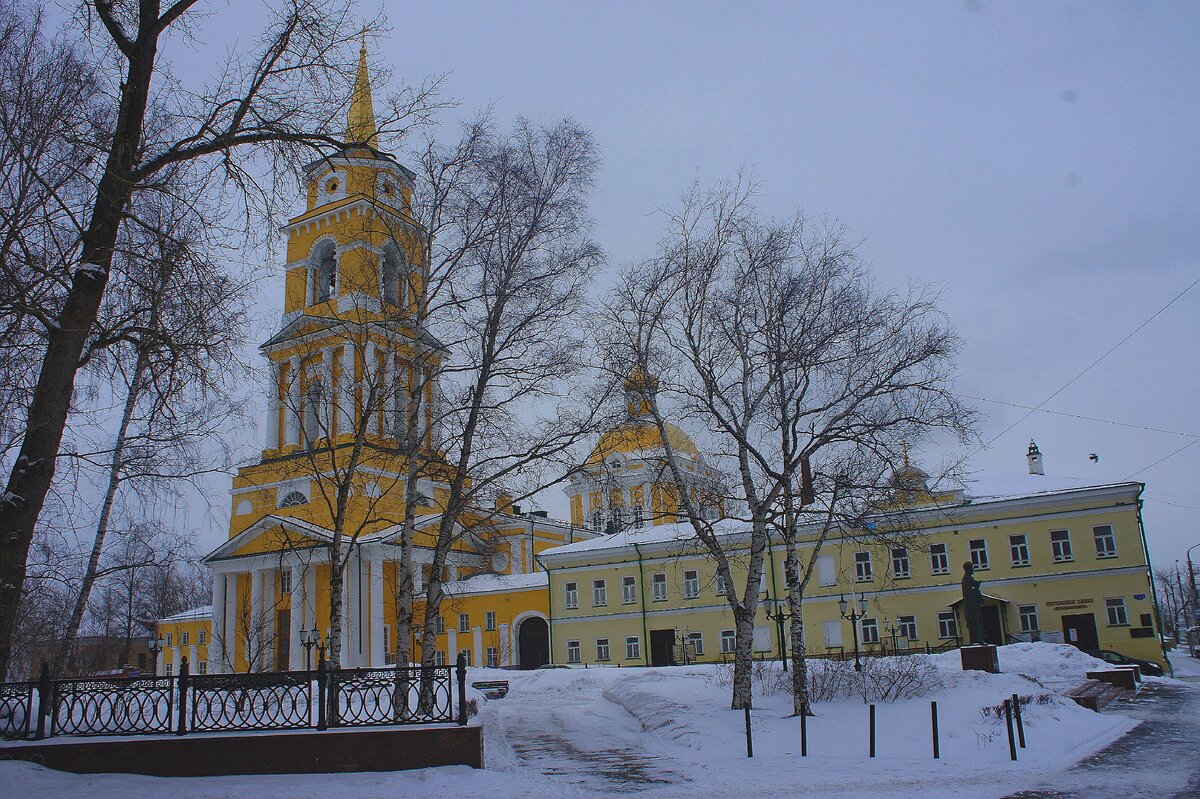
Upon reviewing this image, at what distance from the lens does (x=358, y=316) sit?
19844 mm

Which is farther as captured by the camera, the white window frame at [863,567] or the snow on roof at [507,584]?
the snow on roof at [507,584]

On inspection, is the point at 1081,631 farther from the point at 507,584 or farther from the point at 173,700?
the point at 173,700

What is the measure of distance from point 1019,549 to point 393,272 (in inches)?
1229

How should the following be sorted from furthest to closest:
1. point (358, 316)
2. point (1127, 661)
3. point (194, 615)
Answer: point (194, 615), point (1127, 661), point (358, 316)

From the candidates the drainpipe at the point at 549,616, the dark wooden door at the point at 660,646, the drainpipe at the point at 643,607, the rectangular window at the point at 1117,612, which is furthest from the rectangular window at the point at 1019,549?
the drainpipe at the point at 549,616

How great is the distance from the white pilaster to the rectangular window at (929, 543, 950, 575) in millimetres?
25348

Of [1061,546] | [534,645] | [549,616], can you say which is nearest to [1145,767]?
[1061,546]

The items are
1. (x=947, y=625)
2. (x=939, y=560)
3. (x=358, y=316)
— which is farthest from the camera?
(x=939, y=560)

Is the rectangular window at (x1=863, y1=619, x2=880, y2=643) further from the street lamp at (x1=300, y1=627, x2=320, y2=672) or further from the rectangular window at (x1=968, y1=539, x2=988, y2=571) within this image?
the street lamp at (x1=300, y1=627, x2=320, y2=672)

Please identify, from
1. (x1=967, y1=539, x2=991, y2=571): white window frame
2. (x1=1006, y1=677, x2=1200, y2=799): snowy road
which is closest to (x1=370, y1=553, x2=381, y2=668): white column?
(x1=967, y1=539, x2=991, y2=571): white window frame

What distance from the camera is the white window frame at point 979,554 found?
39.9 metres

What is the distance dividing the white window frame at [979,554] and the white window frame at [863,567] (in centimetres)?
434

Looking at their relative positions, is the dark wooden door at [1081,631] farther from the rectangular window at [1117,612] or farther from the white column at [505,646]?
the white column at [505,646]

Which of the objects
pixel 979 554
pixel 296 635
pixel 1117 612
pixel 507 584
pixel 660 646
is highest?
pixel 507 584
